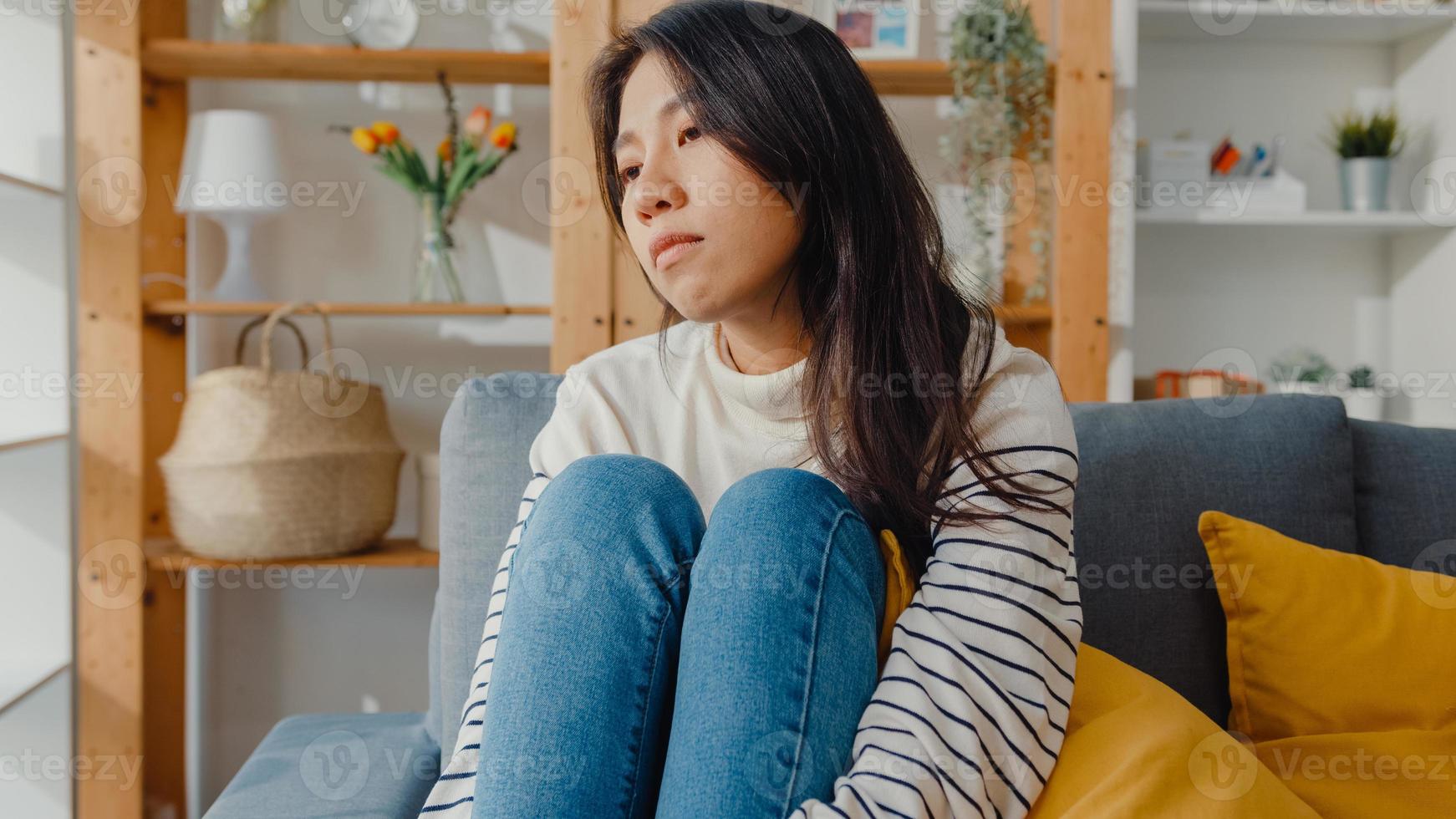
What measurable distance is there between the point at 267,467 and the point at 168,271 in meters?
0.56

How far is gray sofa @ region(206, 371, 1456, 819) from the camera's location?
1.09 meters

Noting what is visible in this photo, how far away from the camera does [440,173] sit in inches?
80.1

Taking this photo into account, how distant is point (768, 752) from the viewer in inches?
26.0

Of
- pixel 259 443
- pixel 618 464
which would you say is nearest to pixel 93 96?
pixel 259 443

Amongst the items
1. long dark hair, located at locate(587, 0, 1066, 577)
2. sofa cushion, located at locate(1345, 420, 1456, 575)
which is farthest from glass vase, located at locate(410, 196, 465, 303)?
sofa cushion, located at locate(1345, 420, 1456, 575)

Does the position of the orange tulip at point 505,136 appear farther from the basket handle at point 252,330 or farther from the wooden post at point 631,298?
the basket handle at point 252,330

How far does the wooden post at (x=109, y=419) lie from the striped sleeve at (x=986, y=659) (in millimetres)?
1620

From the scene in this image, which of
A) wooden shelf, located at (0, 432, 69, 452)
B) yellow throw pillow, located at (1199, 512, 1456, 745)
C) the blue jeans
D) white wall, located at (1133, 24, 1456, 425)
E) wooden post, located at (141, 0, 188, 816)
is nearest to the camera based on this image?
the blue jeans

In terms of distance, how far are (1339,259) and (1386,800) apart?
67.5 inches

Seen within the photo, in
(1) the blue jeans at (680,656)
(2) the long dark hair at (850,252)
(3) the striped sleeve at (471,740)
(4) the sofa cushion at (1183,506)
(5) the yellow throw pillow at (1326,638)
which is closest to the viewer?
(1) the blue jeans at (680,656)

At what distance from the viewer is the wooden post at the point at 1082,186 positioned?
6.36 ft

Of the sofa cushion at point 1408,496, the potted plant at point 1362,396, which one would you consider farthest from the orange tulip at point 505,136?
the potted plant at point 1362,396

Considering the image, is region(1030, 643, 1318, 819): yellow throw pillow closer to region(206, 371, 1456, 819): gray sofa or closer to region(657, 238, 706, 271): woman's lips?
region(206, 371, 1456, 819): gray sofa

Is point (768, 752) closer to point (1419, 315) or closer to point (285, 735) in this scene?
point (285, 735)
